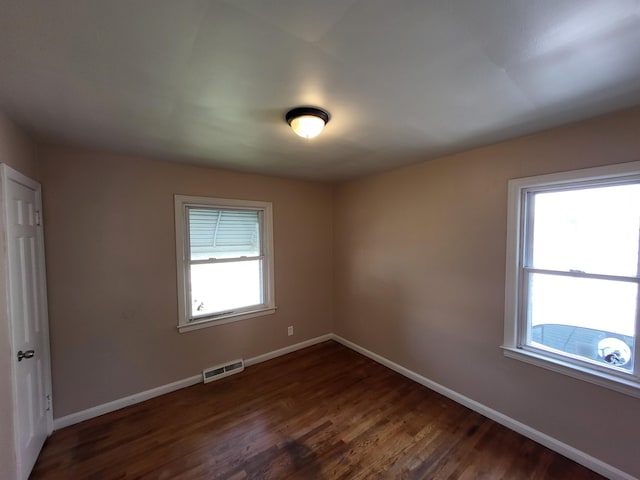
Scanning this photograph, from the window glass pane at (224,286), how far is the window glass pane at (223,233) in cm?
14

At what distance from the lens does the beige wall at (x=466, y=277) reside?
1.77 meters

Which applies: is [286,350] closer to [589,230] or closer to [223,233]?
[223,233]

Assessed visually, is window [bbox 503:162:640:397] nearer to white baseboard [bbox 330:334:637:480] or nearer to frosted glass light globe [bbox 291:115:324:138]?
white baseboard [bbox 330:334:637:480]

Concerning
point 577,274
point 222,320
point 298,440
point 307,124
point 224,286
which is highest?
point 307,124

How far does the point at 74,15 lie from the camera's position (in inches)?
35.2

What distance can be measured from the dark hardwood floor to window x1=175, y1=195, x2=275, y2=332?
32.9 inches

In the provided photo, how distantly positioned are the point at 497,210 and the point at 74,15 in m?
2.80

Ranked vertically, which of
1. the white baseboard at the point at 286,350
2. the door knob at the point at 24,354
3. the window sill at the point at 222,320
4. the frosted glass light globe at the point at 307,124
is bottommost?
the white baseboard at the point at 286,350

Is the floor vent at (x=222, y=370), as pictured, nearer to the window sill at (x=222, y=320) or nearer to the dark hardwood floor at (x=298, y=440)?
the dark hardwood floor at (x=298, y=440)

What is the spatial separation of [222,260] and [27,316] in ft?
5.21

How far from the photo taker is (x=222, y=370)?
301cm

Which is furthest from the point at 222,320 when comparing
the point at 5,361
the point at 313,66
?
the point at 313,66

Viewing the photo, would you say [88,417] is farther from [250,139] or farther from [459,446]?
[459,446]

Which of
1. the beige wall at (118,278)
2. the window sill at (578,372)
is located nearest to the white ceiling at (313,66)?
the beige wall at (118,278)
